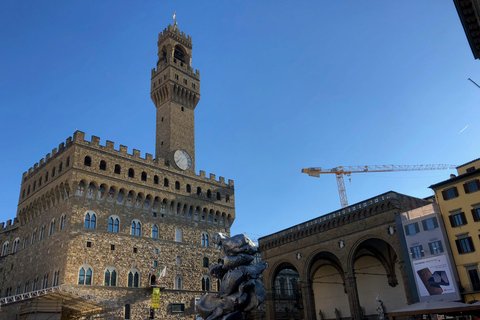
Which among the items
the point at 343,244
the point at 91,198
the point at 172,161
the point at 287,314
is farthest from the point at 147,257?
the point at 287,314

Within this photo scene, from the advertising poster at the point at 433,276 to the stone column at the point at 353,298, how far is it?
5.33 metres

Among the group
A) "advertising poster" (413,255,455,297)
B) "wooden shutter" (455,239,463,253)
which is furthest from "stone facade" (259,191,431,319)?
"wooden shutter" (455,239,463,253)

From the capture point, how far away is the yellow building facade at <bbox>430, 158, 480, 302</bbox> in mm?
25219

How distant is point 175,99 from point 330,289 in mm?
27122

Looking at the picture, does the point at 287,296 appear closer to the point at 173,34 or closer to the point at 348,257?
the point at 348,257

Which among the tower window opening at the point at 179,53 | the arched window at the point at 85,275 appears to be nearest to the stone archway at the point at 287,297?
the arched window at the point at 85,275

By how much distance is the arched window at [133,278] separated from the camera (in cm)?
3404

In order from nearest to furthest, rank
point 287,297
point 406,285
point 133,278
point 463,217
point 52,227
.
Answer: point 463,217
point 406,285
point 52,227
point 133,278
point 287,297

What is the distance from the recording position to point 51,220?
34531mm

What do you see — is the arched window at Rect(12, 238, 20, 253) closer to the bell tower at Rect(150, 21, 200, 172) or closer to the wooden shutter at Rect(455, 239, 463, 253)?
the bell tower at Rect(150, 21, 200, 172)

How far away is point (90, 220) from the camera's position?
33.2 metres

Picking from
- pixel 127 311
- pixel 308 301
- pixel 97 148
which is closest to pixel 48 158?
pixel 97 148

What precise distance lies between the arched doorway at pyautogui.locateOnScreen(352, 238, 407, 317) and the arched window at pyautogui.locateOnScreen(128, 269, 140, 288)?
1899 cm

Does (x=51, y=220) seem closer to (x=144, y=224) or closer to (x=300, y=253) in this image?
(x=144, y=224)
